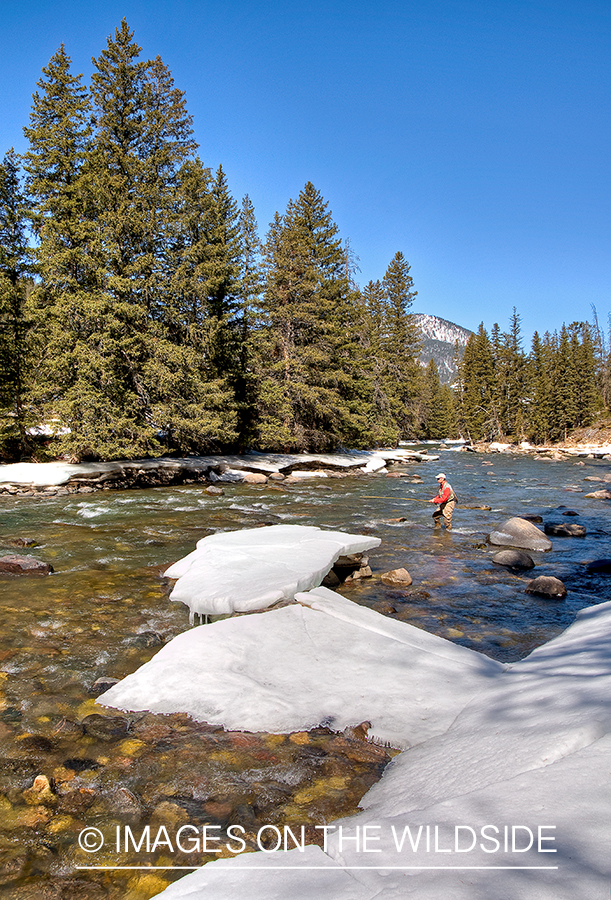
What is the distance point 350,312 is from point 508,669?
1099 inches

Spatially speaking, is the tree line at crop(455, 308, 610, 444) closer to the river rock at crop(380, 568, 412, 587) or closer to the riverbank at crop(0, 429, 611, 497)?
the riverbank at crop(0, 429, 611, 497)

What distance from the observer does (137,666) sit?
4.33 m

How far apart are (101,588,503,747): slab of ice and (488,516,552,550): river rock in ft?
20.3

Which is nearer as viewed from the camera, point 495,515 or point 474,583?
point 474,583

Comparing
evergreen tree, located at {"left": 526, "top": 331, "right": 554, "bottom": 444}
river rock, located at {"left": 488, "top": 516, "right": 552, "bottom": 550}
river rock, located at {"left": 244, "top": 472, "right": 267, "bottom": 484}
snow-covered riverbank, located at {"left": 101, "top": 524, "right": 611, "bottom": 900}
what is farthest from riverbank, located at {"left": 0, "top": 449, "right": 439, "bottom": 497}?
evergreen tree, located at {"left": 526, "top": 331, "right": 554, "bottom": 444}

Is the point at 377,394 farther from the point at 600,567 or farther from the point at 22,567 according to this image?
the point at 22,567

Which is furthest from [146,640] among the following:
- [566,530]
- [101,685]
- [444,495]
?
[566,530]

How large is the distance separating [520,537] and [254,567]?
6.59 meters

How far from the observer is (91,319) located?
1700cm

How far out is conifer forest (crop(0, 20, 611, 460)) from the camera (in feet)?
56.2

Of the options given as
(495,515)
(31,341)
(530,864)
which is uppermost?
(31,341)

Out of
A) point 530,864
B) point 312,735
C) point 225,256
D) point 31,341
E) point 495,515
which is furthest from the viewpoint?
point 225,256

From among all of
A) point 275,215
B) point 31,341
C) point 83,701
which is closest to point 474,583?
point 83,701

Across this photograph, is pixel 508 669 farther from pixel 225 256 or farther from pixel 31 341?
pixel 225 256
